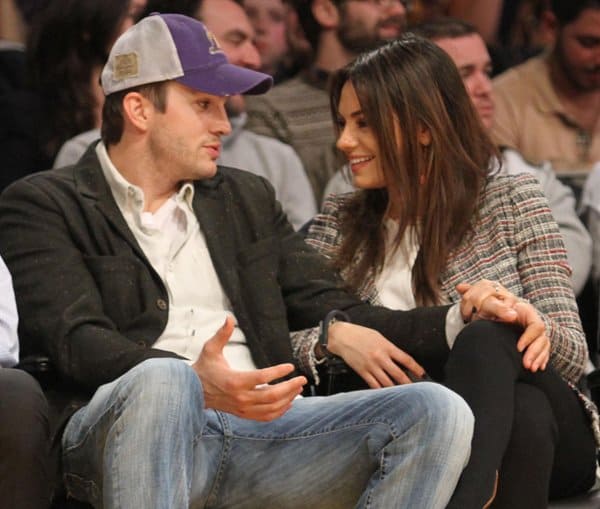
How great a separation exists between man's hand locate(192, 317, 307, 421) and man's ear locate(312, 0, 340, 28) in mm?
2527

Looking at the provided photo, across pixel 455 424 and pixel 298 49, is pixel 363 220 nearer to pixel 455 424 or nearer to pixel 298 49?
pixel 455 424

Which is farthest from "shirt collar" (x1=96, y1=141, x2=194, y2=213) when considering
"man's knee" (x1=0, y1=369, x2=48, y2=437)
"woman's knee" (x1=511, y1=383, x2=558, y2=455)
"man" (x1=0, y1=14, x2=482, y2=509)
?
"woman's knee" (x1=511, y1=383, x2=558, y2=455)

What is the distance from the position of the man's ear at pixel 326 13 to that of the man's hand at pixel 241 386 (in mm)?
2527

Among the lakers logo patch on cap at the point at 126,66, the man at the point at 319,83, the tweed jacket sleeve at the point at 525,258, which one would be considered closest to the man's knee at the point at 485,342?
the tweed jacket sleeve at the point at 525,258

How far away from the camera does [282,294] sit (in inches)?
133

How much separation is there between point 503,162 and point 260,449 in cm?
119

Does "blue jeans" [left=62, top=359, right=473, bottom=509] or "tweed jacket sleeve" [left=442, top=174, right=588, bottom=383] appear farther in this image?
"tweed jacket sleeve" [left=442, top=174, right=588, bottom=383]

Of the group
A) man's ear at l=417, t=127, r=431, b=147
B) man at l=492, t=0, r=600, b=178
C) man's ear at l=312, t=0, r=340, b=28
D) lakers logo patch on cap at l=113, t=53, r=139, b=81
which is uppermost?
lakers logo patch on cap at l=113, t=53, r=139, b=81

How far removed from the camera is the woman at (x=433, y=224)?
10.2 feet

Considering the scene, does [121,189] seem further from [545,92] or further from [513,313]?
[545,92]

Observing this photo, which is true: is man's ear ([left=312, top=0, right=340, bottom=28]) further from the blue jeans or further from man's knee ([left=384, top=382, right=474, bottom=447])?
man's knee ([left=384, top=382, right=474, bottom=447])

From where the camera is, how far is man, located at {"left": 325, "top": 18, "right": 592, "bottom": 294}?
3.86 meters

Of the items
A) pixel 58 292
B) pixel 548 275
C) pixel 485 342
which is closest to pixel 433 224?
pixel 548 275

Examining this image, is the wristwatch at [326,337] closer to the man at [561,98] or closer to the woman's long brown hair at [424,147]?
the woman's long brown hair at [424,147]
